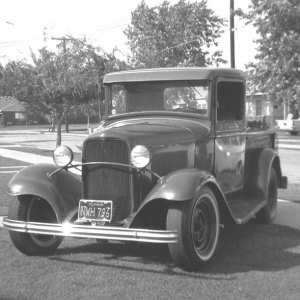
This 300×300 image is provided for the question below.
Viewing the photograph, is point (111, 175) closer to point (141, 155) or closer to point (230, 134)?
point (141, 155)

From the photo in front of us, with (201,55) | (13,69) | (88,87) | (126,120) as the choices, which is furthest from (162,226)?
(201,55)

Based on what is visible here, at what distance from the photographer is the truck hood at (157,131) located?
5012 mm

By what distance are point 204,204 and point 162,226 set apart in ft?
1.64

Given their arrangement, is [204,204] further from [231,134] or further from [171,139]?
[231,134]

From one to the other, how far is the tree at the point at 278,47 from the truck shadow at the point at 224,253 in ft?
60.0

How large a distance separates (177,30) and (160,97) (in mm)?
32576

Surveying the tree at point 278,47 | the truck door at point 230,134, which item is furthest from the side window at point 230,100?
the tree at point 278,47

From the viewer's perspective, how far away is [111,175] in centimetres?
509

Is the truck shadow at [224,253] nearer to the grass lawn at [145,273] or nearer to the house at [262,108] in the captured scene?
the grass lawn at [145,273]

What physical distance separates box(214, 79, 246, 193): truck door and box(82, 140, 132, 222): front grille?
1.36 m

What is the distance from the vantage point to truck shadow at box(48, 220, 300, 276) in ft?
16.4

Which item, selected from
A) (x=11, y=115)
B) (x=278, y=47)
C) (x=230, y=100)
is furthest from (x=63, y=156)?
(x=11, y=115)

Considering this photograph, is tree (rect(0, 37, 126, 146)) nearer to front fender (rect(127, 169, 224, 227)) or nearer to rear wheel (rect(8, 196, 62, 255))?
rear wheel (rect(8, 196, 62, 255))

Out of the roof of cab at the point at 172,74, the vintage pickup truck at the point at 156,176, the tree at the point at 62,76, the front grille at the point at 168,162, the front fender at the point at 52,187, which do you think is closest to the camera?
the vintage pickup truck at the point at 156,176
